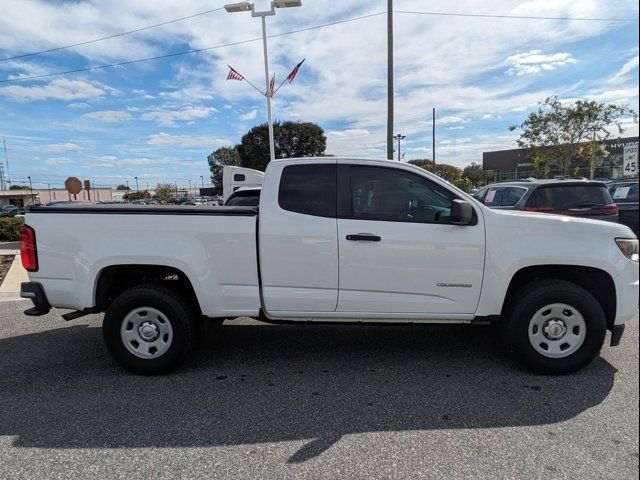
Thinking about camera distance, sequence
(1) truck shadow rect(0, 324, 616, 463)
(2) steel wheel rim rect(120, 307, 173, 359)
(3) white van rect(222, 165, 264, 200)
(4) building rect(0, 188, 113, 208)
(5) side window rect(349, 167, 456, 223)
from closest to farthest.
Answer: (1) truck shadow rect(0, 324, 616, 463) < (5) side window rect(349, 167, 456, 223) < (2) steel wheel rim rect(120, 307, 173, 359) < (3) white van rect(222, 165, 264, 200) < (4) building rect(0, 188, 113, 208)

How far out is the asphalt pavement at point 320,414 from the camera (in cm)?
271

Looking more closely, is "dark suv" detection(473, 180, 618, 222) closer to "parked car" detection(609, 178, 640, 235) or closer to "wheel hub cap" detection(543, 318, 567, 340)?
"parked car" detection(609, 178, 640, 235)

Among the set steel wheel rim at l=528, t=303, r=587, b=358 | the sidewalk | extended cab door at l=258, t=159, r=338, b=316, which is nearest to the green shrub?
the sidewalk

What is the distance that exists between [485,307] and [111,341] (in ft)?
11.2

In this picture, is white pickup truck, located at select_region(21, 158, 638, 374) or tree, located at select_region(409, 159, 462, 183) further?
tree, located at select_region(409, 159, 462, 183)

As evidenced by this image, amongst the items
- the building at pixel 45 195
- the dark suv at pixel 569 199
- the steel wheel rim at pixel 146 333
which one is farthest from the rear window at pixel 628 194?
the building at pixel 45 195

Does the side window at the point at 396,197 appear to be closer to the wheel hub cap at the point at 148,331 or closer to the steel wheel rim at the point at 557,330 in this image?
the steel wheel rim at the point at 557,330

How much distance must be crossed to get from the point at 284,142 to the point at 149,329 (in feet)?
146

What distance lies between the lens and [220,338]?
16.6ft

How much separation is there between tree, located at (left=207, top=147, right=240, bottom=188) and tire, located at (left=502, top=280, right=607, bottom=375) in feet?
170

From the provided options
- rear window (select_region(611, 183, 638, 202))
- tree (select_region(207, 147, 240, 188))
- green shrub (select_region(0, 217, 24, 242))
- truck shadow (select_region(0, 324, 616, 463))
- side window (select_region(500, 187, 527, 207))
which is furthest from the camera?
tree (select_region(207, 147, 240, 188))

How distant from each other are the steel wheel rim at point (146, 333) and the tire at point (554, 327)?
3114 mm

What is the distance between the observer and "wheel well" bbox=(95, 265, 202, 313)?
4.01m

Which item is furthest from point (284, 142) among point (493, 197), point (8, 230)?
point (493, 197)
